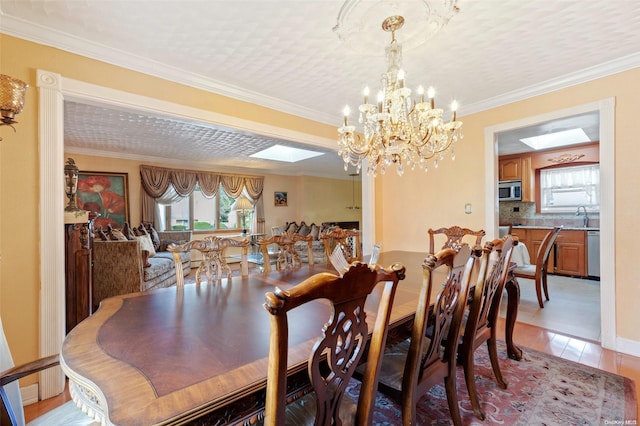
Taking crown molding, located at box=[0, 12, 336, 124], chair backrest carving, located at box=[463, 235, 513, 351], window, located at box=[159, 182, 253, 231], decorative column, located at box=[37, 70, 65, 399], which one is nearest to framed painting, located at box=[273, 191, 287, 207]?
window, located at box=[159, 182, 253, 231]

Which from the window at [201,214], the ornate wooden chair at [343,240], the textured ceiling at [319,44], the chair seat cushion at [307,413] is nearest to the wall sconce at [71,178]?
the textured ceiling at [319,44]

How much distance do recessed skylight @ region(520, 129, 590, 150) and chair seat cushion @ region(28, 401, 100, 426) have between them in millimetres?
6117

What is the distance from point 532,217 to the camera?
228 inches

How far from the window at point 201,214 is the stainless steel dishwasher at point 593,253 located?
700 centimetres

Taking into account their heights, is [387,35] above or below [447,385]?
above

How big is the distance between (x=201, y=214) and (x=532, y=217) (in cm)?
753

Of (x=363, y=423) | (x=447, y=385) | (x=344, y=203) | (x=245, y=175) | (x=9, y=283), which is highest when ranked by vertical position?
(x=245, y=175)

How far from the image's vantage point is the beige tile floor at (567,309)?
281 centimetres

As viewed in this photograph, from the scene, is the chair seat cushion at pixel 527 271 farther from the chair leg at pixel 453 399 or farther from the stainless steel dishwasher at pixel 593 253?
the chair leg at pixel 453 399

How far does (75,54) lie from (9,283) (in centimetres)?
167

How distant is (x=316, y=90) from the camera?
2879 millimetres

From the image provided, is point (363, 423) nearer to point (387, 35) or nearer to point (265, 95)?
point (387, 35)

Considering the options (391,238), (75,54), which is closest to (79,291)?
(75,54)

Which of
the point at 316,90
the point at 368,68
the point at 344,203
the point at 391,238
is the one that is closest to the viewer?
the point at 368,68
